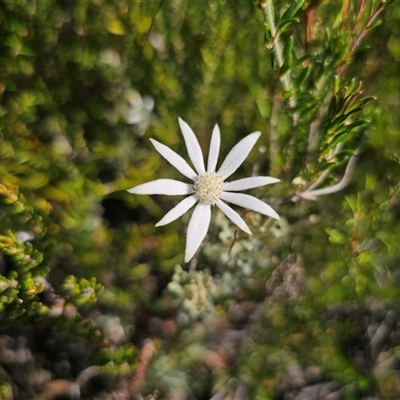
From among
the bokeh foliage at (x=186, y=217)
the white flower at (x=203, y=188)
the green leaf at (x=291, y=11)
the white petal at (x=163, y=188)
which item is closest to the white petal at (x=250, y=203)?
the white flower at (x=203, y=188)

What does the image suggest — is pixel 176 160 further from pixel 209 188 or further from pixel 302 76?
pixel 302 76

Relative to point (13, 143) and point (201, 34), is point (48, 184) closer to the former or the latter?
point (13, 143)

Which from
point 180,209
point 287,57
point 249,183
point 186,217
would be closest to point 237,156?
point 249,183

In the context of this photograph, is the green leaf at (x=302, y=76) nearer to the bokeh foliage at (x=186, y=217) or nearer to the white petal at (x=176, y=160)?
the bokeh foliage at (x=186, y=217)

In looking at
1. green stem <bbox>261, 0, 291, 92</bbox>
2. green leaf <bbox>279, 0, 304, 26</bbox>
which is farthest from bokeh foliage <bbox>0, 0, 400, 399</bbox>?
green leaf <bbox>279, 0, 304, 26</bbox>

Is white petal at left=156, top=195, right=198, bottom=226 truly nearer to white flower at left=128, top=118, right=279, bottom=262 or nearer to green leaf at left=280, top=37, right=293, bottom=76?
white flower at left=128, top=118, right=279, bottom=262

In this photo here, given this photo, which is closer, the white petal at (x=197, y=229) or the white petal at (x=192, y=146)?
the white petal at (x=197, y=229)
